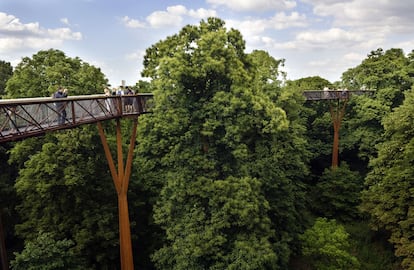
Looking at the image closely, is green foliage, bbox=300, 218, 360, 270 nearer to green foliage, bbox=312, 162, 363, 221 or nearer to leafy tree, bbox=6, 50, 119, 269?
leafy tree, bbox=6, 50, 119, 269

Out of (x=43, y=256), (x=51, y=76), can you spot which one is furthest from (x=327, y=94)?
(x=43, y=256)

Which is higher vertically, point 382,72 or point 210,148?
point 382,72

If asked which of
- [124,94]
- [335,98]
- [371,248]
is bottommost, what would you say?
[371,248]

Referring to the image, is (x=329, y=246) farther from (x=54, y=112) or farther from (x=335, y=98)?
(x=335, y=98)

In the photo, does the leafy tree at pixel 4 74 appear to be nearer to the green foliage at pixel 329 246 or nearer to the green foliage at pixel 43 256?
the green foliage at pixel 43 256

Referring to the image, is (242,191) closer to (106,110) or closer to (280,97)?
(106,110)

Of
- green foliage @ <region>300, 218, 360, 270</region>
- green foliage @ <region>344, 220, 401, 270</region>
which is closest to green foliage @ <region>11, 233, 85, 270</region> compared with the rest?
green foliage @ <region>300, 218, 360, 270</region>

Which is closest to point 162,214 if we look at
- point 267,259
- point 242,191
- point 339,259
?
point 242,191
